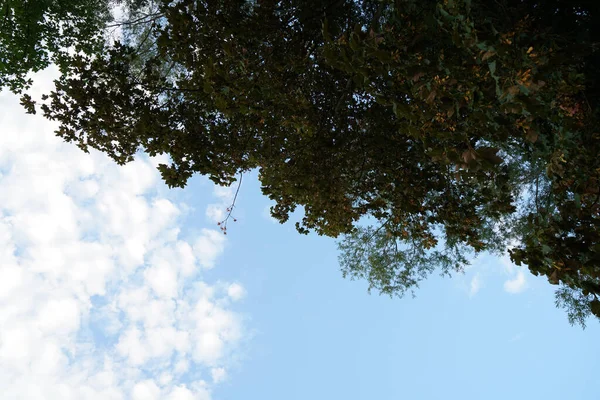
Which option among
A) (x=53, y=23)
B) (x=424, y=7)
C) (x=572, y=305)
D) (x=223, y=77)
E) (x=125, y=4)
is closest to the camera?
(x=424, y=7)

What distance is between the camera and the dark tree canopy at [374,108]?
216 inches

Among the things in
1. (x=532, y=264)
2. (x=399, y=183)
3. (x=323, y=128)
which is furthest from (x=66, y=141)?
(x=532, y=264)

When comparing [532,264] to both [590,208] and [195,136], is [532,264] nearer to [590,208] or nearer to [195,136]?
[590,208]

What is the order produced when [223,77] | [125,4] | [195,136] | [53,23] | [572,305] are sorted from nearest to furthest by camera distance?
[223,77]
[195,136]
[53,23]
[572,305]
[125,4]

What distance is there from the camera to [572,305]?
15.3 m

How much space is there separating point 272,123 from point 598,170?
6.89 metres

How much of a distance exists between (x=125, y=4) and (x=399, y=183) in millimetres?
16081

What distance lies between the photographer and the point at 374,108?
436 inches

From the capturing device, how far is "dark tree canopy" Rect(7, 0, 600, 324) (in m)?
5.49

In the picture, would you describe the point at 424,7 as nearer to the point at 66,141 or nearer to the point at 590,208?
the point at 590,208

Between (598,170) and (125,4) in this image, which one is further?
(125,4)

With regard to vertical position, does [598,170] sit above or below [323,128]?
below

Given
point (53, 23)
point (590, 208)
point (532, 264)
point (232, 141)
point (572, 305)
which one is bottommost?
point (532, 264)

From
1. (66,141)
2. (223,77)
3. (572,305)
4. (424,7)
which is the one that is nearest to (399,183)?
(424,7)
